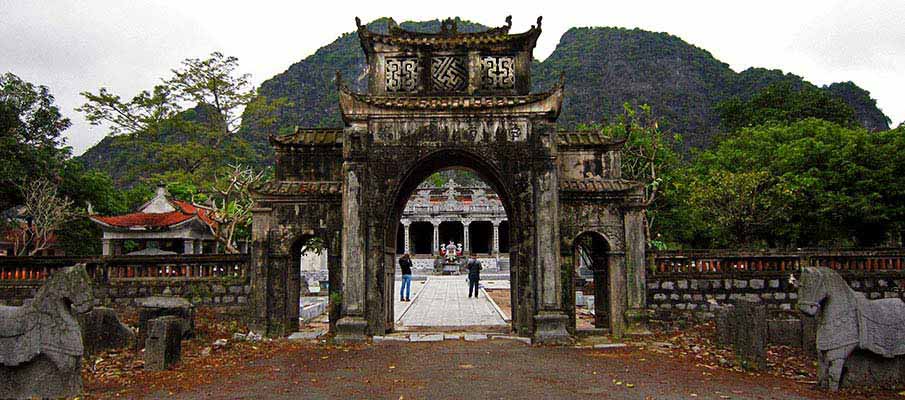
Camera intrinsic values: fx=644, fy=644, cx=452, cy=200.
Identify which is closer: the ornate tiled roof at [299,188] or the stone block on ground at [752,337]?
the stone block on ground at [752,337]

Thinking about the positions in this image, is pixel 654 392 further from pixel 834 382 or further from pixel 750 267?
pixel 750 267

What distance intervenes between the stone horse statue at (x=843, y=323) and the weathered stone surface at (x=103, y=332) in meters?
12.0

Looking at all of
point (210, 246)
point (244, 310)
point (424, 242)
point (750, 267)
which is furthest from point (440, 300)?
point (424, 242)

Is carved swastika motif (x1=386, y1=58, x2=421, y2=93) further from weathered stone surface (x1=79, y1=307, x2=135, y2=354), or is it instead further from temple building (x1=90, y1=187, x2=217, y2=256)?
temple building (x1=90, y1=187, x2=217, y2=256)

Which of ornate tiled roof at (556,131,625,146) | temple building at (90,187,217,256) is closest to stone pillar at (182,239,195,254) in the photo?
Result: temple building at (90,187,217,256)

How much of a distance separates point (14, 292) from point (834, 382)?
16.6 metres

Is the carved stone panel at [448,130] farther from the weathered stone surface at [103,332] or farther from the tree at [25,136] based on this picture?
the tree at [25,136]

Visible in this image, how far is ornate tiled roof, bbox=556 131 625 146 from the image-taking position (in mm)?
14656

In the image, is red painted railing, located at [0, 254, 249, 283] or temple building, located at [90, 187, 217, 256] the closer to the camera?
red painted railing, located at [0, 254, 249, 283]

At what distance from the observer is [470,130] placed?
13.5m

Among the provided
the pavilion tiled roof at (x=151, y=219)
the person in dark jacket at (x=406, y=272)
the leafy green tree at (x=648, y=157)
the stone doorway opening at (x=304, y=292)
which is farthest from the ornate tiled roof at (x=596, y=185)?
the pavilion tiled roof at (x=151, y=219)

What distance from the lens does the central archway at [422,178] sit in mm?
13516

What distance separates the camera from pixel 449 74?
14.2m

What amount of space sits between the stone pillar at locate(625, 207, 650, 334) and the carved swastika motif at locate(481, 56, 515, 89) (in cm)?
386
